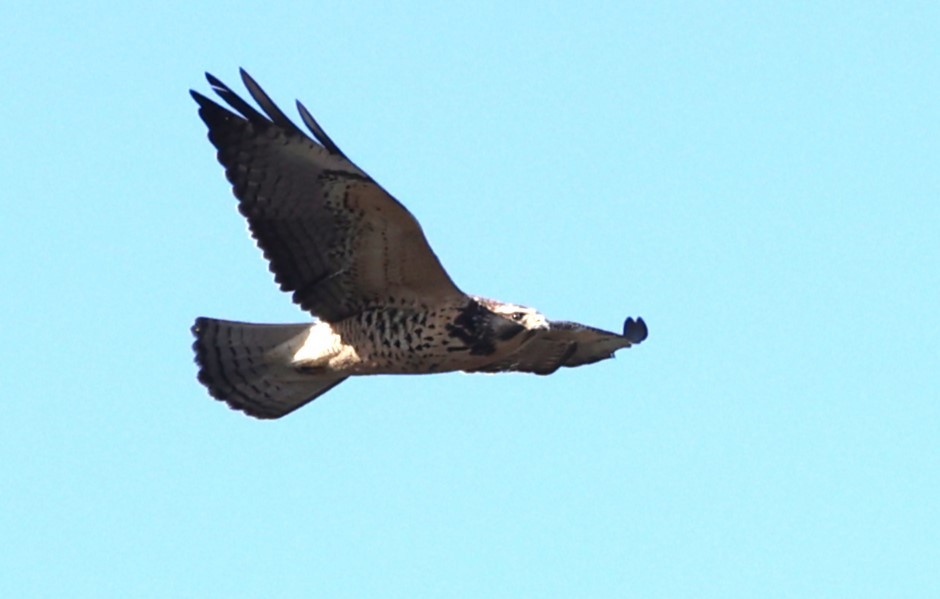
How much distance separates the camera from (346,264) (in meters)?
12.0

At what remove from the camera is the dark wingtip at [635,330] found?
1295 cm

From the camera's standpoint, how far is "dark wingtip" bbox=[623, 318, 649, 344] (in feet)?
42.5

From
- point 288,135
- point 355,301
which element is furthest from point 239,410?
point 288,135

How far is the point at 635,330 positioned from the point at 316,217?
235 cm

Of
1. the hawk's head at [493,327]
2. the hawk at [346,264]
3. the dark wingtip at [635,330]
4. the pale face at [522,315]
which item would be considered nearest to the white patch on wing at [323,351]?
the hawk at [346,264]

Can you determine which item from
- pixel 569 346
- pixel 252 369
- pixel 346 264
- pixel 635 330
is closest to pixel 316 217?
pixel 346 264

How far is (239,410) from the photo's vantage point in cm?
1298

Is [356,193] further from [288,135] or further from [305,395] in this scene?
[305,395]

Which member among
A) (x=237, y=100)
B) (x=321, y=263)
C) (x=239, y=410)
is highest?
(x=237, y=100)

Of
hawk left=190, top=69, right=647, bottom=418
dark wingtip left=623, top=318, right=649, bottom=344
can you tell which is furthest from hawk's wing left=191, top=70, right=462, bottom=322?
dark wingtip left=623, top=318, right=649, bottom=344

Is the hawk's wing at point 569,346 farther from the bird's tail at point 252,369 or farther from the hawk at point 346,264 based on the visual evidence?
the bird's tail at point 252,369

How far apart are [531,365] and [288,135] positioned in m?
2.35

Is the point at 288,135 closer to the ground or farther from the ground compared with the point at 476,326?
farther from the ground

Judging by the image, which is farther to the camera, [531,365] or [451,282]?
[531,365]
